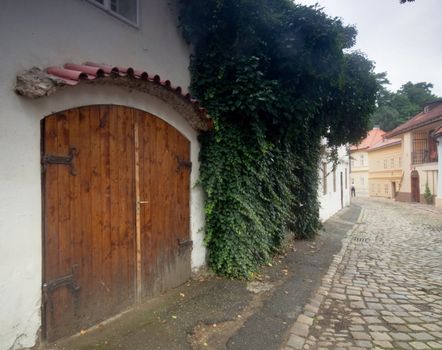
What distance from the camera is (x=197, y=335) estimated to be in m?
3.72

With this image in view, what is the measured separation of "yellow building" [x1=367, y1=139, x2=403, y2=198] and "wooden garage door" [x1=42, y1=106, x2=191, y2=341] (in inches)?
1290

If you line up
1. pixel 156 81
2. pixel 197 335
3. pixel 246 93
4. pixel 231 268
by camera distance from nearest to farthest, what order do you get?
1. pixel 197 335
2. pixel 156 81
3. pixel 246 93
4. pixel 231 268

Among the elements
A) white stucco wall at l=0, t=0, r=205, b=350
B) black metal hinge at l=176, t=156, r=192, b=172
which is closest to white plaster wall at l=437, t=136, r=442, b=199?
black metal hinge at l=176, t=156, r=192, b=172

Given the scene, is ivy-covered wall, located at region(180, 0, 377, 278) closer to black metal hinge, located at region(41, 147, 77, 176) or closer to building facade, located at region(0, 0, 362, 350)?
building facade, located at region(0, 0, 362, 350)

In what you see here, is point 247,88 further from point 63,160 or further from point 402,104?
point 402,104

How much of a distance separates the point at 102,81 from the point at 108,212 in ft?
4.94

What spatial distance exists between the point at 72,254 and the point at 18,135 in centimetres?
132

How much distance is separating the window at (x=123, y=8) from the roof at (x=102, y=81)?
0.72 m

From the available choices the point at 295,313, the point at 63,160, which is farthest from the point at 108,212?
the point at 295,313

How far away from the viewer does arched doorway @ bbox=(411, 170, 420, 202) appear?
96.3 feet

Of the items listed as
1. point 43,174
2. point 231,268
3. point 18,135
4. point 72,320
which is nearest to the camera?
point 18,135

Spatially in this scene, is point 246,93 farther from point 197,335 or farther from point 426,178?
point 426,178

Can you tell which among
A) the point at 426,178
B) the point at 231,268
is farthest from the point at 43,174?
the point at 426,178

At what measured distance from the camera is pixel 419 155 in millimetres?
29438
